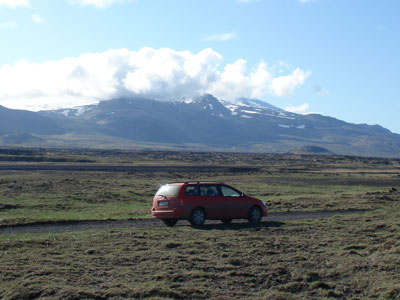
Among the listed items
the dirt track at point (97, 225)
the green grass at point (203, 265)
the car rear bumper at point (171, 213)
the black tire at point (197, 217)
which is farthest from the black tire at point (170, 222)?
the green grass at point (203, 265)

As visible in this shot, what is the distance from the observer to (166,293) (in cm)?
923

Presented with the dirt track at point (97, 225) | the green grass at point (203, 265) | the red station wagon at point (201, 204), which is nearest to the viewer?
the green grass at point (203, 265)

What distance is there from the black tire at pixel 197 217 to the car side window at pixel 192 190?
24.7 inches

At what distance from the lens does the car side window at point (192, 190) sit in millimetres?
19266

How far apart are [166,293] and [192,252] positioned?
393 cm

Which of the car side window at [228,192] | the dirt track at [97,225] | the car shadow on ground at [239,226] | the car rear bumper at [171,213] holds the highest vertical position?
the car side window at [228,192]

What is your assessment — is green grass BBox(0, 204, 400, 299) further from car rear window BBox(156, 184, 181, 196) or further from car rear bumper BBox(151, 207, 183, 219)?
car rear window BBox(156, 184, 181, 196)

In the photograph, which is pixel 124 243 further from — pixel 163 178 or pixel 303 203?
pixel 163 178

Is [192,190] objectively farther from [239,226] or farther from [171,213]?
[239,226]

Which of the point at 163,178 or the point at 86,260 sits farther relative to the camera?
the point at 163,178

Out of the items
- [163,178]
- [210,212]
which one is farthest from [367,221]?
[163,178]

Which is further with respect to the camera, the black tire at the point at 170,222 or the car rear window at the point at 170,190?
the black tire at the point at 170,222

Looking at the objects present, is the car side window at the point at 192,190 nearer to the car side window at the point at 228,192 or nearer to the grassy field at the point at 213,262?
the car side window at the point at 228,192

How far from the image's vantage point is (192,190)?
63.7 ft
